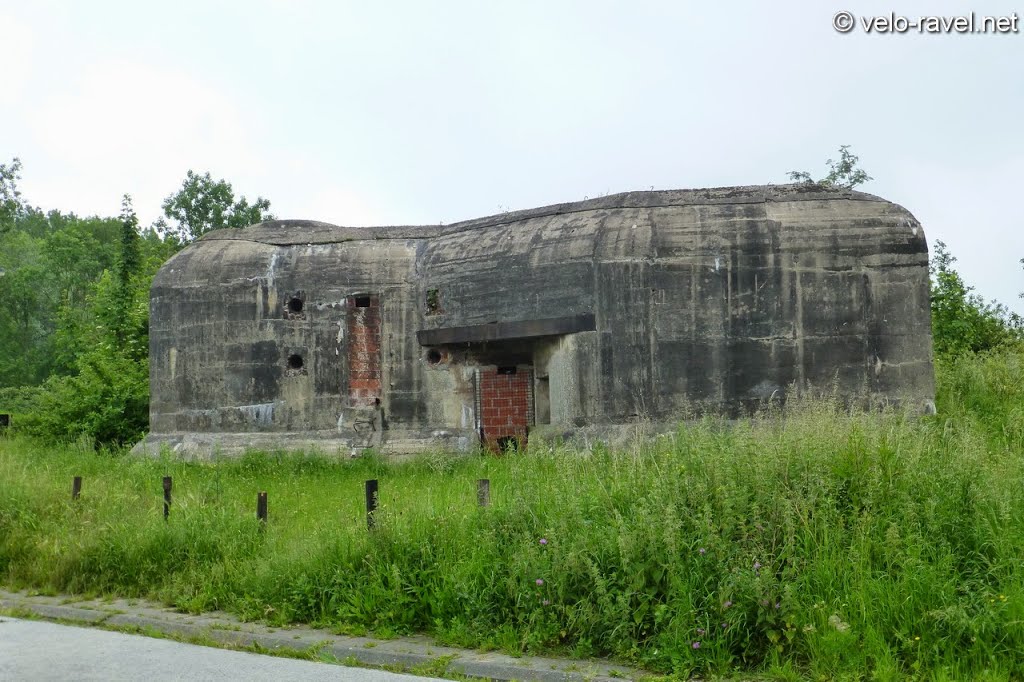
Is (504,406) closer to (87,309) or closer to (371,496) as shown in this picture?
(371,496)

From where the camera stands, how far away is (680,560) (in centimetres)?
484

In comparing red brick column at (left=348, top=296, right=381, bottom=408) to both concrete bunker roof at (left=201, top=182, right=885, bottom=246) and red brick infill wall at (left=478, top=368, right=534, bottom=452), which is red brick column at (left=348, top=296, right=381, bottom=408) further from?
red brick infill wall at (left=478, top=368, right=534, bottom=452)

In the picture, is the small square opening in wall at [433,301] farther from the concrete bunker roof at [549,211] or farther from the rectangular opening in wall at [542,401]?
the rectangular opening in wall at [542,401]

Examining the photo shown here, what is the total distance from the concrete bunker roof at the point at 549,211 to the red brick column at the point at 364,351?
1113 mm

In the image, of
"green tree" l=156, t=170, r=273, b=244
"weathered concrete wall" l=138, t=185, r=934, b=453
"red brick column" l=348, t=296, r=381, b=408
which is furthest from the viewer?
"green tree" l=156, t=170, r=273, b=244

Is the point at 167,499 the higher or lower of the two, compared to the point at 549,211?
lower

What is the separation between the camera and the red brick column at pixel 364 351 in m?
12.5

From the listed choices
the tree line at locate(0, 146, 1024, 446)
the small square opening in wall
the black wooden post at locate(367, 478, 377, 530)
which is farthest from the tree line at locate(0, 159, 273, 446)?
the black wooden post at locate(367, 478, 377, 530)

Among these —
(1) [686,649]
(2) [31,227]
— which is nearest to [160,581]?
(1) [686,649]

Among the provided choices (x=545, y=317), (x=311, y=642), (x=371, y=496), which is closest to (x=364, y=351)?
(x=545, y=317)

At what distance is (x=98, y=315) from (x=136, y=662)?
16.4 metres

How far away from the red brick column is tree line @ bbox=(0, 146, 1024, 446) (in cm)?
412

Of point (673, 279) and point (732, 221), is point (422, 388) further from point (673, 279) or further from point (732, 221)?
point (732, 221)

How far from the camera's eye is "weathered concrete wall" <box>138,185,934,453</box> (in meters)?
10.3
